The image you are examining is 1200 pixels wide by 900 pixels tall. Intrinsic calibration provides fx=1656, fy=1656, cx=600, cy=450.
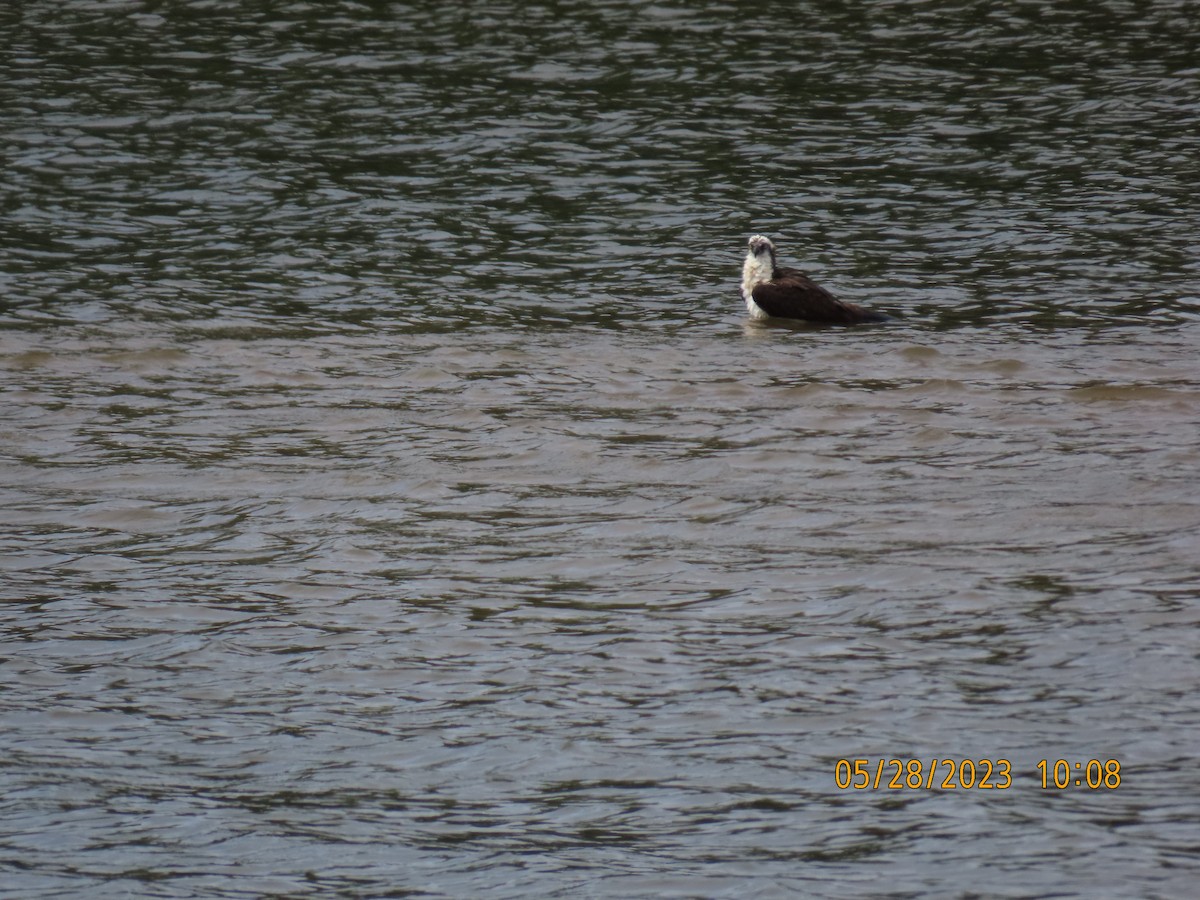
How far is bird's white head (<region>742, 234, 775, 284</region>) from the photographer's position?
46.2ft

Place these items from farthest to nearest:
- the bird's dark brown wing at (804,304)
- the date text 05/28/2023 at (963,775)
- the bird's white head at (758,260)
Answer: the bird's white head at (758,260) → the bird's dark brown wing at (804,304) → the date text 05/28/2023 at (963,775)

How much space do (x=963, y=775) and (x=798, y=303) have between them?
759cm

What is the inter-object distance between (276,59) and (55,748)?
1658cm

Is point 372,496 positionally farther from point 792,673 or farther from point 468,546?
point 792,673

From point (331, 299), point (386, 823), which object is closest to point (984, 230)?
point (331, 299)

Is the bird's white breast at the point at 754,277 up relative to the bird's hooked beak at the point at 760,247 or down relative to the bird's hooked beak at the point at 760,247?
down

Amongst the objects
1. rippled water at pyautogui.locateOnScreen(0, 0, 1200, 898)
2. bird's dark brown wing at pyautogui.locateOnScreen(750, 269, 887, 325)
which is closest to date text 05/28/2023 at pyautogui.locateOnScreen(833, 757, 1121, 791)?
rippled water at pyautogui.locateOnScreen(0, 0, 1200, 898)

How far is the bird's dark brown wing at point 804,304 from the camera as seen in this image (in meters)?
13.6

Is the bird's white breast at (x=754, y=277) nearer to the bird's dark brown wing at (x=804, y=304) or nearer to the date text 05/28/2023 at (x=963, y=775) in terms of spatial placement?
the bird's dark brown wing at (x=804, y=304)

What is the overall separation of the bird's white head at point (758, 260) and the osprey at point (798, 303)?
0.36 ft

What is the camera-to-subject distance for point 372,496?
32.6 feet

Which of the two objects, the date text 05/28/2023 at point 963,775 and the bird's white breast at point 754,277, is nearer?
the date text 05/28/2023 at point 963,775

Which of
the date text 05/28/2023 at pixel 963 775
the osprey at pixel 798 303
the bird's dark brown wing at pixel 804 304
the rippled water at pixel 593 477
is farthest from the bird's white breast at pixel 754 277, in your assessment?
the date text 05/28/2023 at pixel 963 775

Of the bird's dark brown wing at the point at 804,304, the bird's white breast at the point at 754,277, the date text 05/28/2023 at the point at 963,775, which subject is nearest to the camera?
the date text 05/28/2023 at the point at 963,775
